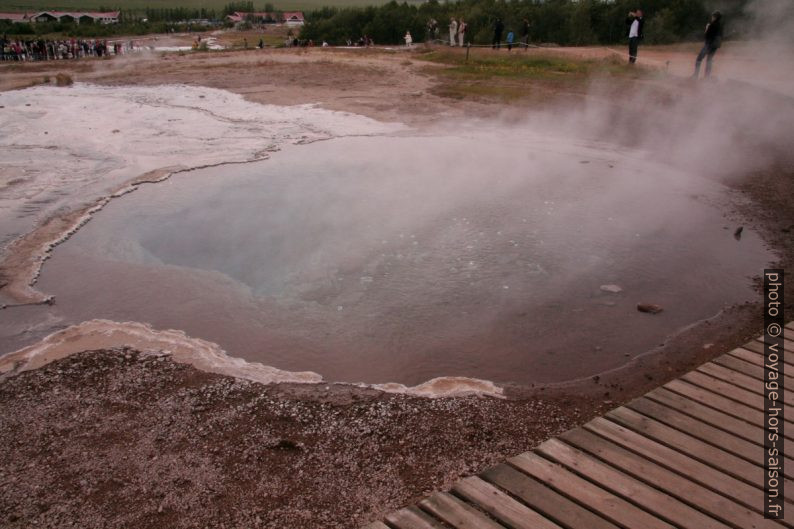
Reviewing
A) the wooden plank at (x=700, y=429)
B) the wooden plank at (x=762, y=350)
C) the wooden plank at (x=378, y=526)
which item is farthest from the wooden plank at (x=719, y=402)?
the wooden plank at (x=378, y=526)

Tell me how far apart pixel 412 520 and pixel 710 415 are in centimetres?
161

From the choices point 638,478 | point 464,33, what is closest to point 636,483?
point 638,478

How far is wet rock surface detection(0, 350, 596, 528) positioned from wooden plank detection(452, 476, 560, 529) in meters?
0.50

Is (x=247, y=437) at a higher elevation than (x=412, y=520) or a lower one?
lower

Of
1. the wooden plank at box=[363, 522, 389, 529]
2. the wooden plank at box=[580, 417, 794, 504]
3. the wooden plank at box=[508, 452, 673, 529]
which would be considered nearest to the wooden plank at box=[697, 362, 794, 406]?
the wooden plank at box=[580, 417, 794, 504]

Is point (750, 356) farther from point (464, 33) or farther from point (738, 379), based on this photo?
point (464, 33)

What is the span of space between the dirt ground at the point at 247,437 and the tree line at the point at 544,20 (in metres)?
17.1

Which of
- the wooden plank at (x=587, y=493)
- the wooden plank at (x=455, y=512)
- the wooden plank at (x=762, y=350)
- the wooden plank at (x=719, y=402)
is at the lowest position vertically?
the wooden plank at (x=455, y=512)

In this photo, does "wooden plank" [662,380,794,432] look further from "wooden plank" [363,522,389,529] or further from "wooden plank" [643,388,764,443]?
"wooden plank" [363,522,389,529]

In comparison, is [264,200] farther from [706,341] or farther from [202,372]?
[706,341]

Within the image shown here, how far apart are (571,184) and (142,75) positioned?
14764 mm

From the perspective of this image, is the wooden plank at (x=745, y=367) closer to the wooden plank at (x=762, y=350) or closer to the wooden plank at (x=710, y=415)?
the wooden plank at (x=762, y=350)

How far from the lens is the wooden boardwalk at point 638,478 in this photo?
2318 millimetres

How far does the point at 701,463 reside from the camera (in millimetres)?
2592
